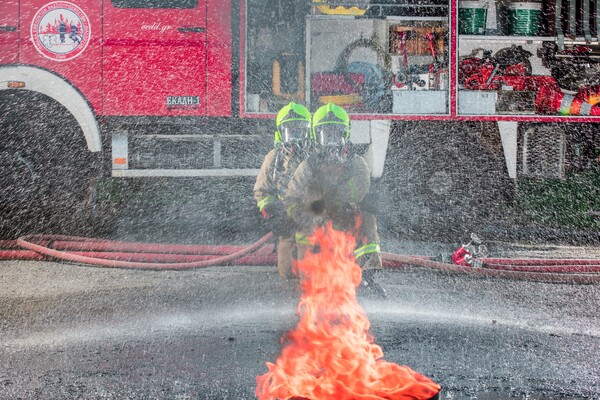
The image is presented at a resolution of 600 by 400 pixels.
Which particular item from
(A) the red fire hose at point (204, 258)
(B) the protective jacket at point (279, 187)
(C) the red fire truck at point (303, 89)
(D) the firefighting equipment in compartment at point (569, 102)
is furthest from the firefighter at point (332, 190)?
(D) the firefighting equipment in compartment at point (569, 102)

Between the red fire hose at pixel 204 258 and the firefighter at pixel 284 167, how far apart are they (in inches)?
33.1

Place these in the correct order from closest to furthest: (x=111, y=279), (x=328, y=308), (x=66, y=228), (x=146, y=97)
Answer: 1. (x=328, y=308)
2. (x=111, y=279)
3. (x=146, y=97)
4. (x=66, y=228)

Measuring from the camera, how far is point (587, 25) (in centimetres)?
670

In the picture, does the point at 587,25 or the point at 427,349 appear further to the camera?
the point at 587,25

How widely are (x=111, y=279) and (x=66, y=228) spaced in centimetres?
181

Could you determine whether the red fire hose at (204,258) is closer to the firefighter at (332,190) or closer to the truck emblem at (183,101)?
the firefighter at (332,190)

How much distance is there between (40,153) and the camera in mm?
6441

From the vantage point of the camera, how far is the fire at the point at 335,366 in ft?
7.11

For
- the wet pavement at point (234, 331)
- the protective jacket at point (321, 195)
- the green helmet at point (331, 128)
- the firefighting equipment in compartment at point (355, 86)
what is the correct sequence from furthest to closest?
the firefighting equipment in compartment at point (355, 86) < the green helmet at point (331, 128) < the protective jacket at point (321, 195) < the wet pavement at point (234, 331)

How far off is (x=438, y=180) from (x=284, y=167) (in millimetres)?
2819

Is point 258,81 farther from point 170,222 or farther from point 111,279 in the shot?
point 111,279

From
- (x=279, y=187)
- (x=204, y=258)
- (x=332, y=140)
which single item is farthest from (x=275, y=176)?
(x=204, y=258)

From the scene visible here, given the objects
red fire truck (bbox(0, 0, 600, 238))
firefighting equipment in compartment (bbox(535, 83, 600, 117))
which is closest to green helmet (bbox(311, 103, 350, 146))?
red fire truck (bbox(0, 0, 600, 238))

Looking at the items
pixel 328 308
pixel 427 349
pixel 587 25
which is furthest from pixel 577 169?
pixel 328 308
